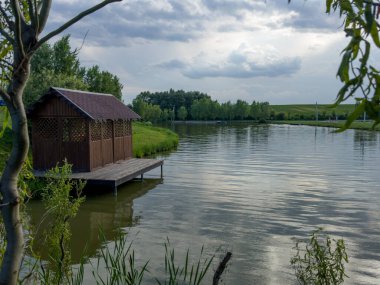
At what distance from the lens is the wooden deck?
17516 mm

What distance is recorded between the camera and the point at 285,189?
66.4 feet

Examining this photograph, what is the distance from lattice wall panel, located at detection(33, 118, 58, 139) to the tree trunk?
17204 mm

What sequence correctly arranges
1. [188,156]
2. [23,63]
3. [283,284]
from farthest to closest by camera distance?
[188,156]
[283,284]
[23,63]

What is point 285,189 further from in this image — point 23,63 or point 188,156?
point 23,63

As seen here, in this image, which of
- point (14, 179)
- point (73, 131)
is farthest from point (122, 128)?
point (14, 179)

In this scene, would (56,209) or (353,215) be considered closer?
(56,209)

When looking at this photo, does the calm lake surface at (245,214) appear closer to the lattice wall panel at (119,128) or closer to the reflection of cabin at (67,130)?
the reflection of cabin at (67,130)

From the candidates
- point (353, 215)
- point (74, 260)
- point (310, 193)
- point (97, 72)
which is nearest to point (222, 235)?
point (74, 260)

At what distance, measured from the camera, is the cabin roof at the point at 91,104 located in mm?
18391

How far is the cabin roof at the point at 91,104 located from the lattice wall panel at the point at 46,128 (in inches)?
25.2

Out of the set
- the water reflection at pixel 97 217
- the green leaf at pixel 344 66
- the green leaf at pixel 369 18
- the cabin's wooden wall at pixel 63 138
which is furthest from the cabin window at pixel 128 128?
the green leaf at pixel 369 18

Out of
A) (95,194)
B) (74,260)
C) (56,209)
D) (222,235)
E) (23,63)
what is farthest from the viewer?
(95,194)

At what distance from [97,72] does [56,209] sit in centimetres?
5553

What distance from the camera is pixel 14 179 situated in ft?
8.51
